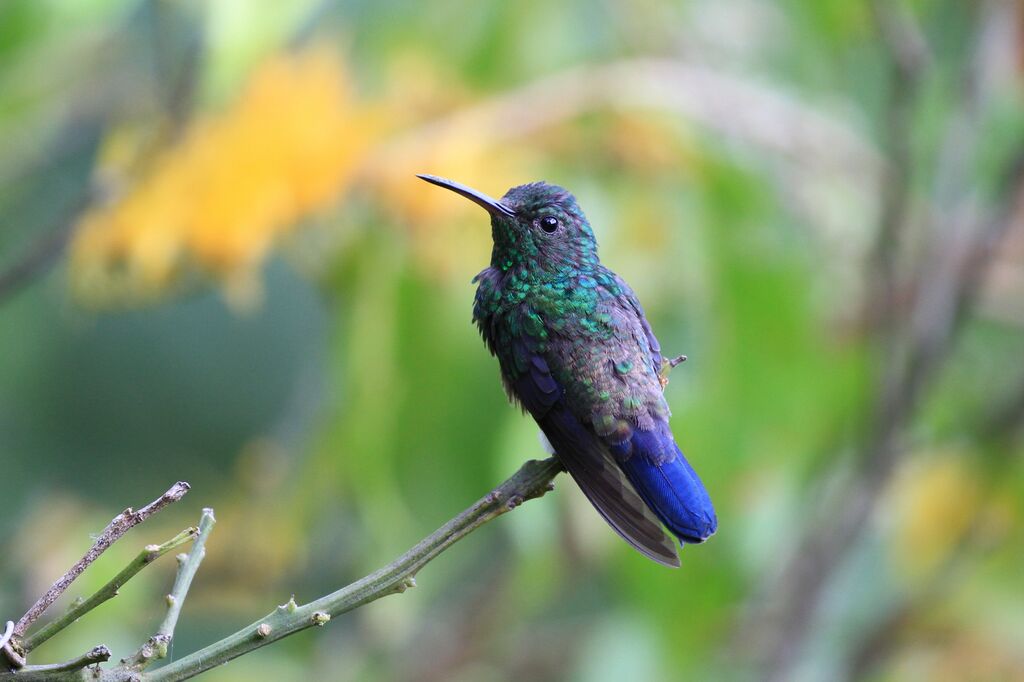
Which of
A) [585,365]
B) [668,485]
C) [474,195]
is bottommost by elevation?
[668,485]

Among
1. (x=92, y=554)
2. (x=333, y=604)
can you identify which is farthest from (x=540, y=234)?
(x=92, y=554)

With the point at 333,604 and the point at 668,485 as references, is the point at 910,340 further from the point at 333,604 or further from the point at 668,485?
the point at 333,604

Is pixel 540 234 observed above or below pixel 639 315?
above

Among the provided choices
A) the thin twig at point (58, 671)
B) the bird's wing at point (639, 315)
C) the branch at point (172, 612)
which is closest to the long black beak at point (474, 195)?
the bird's wing at point (639, 315)

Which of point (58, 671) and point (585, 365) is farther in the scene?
point (585, 365)

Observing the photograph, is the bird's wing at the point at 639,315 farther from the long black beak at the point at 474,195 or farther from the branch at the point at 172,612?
the branch at the point at 172,612

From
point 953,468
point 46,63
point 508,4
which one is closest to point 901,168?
point 508,4

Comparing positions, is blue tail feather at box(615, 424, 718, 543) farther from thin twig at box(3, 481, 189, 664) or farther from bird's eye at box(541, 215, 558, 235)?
thin twig at box(3, 481, 189, 664)

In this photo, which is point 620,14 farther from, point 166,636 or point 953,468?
point 166,636
